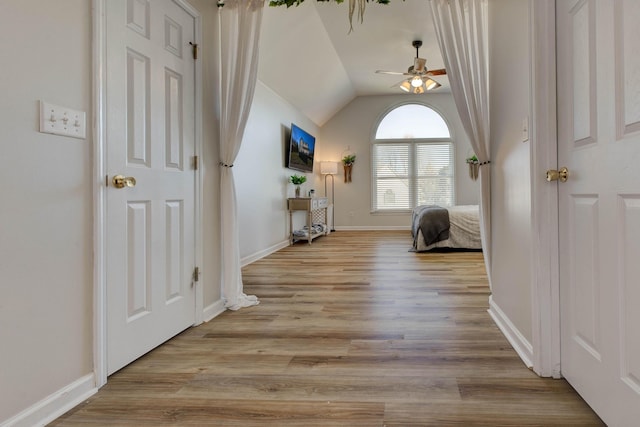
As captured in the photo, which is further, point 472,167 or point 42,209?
point 472,167

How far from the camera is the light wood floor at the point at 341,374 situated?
4.53 ft

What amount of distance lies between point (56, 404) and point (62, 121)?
1.06 meters

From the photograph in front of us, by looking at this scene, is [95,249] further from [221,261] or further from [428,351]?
[428,351]

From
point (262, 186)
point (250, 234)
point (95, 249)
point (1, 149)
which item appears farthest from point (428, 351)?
point (262, 186)

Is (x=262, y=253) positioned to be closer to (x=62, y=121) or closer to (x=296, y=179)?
(x=296, y=179)

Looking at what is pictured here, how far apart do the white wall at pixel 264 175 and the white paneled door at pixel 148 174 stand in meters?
2.05

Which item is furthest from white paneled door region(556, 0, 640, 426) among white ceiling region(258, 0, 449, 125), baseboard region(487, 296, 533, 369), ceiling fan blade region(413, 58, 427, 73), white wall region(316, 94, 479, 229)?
white wall region(316, 94, 479, 229)

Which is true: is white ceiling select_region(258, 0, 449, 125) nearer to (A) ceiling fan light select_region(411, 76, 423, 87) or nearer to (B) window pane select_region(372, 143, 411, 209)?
(A) ceiling fan light select_region(411, 76, 423, 87)

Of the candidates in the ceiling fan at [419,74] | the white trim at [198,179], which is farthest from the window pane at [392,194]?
the white trim at [198,179]

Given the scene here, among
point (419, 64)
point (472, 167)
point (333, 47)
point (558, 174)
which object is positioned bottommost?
point (558, 174)

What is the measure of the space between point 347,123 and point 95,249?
7717 mm

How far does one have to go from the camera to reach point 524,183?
1837 millimetres

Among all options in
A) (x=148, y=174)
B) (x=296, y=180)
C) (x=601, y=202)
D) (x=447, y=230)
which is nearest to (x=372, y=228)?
(x=296, y=180)

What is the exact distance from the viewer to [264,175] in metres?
5.30
